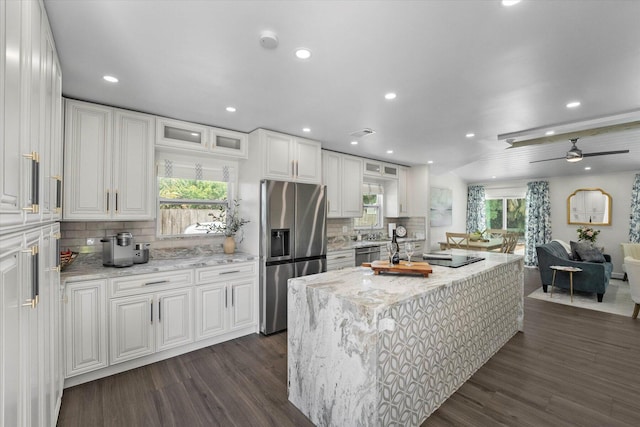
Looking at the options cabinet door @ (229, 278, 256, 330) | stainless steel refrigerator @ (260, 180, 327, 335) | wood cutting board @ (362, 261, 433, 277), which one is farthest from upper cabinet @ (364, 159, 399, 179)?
wood cutting board @ (362, 261, 433, 277)

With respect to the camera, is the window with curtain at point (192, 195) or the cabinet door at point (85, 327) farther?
the window with curtain at point (192, 195)

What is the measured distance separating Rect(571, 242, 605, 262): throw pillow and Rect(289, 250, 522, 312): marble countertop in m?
4.16

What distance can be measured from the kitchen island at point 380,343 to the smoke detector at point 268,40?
1.60 m

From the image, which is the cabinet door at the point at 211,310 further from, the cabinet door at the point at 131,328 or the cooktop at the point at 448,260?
the cooktop at the point at 448,260

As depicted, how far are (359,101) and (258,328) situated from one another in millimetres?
2858

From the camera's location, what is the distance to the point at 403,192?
244 inches

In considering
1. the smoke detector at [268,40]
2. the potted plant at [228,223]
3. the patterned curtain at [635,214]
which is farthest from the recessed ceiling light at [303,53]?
the patterned curtain at [635,214]

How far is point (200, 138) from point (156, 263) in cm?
149

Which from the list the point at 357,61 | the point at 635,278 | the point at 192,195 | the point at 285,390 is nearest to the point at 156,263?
the point at 192,195

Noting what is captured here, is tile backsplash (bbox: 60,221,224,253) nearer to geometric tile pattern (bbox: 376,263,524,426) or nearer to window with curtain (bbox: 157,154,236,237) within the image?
window with curtain (bbox: 157,154,236,237)

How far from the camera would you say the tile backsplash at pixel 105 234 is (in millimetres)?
2840

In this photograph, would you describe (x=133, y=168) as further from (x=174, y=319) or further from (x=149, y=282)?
(x=174, y=319)

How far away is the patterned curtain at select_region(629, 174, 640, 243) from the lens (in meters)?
6.32

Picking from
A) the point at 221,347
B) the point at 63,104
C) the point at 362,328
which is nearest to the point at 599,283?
the point at 362,328
